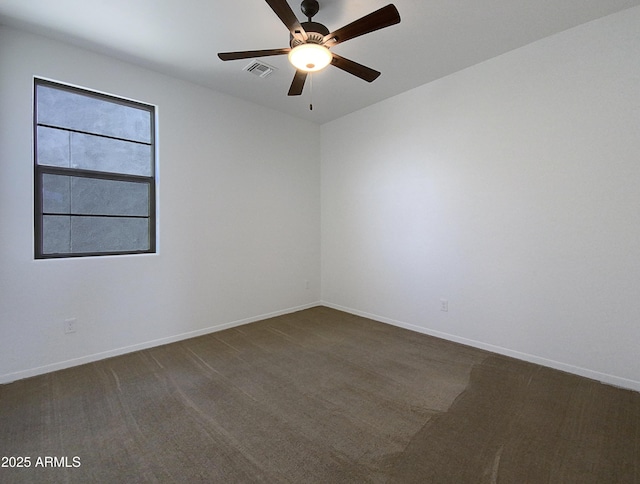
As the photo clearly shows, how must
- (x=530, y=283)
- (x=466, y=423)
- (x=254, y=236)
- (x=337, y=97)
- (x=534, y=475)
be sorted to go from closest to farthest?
(x=534, y=475) → (x=466, y=423) → (x=530, y=283) → (x=337, y=97) → (x=254, y=236)

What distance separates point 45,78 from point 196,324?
2.76 m

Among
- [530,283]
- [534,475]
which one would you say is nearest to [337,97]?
[530,283]

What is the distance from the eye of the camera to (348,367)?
9.04 feet

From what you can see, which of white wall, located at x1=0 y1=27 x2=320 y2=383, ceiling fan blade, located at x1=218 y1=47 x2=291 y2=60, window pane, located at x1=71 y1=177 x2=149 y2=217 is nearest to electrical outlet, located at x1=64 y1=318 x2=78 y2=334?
white wall, located at x1=0 y1=27 x2=320 y2=383

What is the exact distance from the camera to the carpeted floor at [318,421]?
1581 mm

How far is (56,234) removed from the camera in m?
2.72

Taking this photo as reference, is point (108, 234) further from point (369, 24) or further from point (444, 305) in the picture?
point (444, 305)

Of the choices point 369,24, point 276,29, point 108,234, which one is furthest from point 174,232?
point 369,24

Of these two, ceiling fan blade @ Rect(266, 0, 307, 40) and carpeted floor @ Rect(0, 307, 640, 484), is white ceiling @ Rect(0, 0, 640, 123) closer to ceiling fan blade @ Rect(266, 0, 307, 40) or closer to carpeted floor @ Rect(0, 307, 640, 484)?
ceiling fan blade @ Rect(266, 0, 307, 40)

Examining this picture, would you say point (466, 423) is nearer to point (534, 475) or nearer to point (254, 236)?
point (534, 475)

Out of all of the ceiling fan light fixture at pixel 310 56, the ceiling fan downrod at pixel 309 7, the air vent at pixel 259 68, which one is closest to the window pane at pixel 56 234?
the air vent at pixel 259 68

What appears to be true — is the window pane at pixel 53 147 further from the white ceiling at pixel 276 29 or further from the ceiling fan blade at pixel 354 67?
the ceiling fan blade at pixel 354 67

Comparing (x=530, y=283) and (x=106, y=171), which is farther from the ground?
(x=106, y=171)

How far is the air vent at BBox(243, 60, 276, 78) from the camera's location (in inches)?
117
